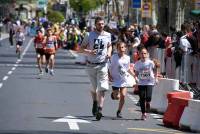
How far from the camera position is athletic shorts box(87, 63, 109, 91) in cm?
1728

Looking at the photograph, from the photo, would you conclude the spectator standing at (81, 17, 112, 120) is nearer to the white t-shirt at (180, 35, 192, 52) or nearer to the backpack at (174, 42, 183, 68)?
the white t-shirt at (180, 35, 192, 52)

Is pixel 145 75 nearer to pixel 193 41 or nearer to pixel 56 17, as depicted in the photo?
pixel 193 41

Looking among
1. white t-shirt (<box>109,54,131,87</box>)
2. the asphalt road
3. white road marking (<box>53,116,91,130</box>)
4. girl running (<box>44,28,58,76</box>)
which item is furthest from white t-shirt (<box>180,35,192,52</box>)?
white road marking (<box>53,116,91,130</box>)

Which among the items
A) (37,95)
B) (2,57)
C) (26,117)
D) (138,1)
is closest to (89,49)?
(26,117)

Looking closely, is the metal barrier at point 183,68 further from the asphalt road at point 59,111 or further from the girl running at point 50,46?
the girl running at point 50,46

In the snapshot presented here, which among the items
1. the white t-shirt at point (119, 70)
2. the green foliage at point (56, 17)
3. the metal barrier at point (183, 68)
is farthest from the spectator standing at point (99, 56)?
the green foliage at point (56, 17)

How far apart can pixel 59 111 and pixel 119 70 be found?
6.22ft

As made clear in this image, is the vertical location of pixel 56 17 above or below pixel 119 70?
below

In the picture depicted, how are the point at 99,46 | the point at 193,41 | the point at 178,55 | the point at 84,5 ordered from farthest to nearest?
1. the point at 84,5
2. the point at 178,55
3. the point at 193,41
4. the point at 99,46

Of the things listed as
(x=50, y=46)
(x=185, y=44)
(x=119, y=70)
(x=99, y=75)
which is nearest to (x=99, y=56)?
(x=99, y=75)

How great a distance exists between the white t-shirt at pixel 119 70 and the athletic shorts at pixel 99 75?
24cm

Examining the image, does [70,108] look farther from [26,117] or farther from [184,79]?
[184,79]

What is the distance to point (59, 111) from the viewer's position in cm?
1867

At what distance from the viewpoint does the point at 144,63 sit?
58.0ft
